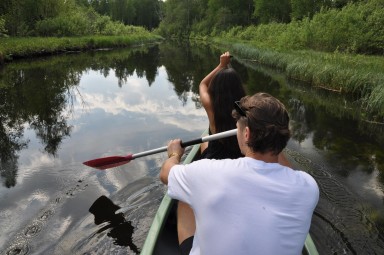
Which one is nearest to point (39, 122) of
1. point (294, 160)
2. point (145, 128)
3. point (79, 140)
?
point (79, 140)

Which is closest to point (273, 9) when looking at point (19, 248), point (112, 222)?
point (112, 222)

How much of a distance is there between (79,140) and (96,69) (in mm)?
10944

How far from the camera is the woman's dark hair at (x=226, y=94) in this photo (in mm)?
2908

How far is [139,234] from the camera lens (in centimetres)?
379

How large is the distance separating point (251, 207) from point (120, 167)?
4.33 metres

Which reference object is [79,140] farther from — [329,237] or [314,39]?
[314,39]

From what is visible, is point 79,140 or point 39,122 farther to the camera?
point 39,122

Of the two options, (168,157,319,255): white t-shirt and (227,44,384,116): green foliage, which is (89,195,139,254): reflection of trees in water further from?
(227,44,384,116): green foliage

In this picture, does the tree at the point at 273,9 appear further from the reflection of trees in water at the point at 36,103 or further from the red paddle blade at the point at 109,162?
the red paddle blade at the point at 109,162

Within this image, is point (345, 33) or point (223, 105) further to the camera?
point (345, 33)

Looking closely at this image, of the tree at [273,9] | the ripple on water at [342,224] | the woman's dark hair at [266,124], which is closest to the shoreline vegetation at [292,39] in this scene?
the tree at [273,9]

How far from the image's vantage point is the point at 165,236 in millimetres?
2930

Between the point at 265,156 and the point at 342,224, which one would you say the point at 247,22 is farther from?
the point at 265,156

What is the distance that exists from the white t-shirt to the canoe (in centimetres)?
108
